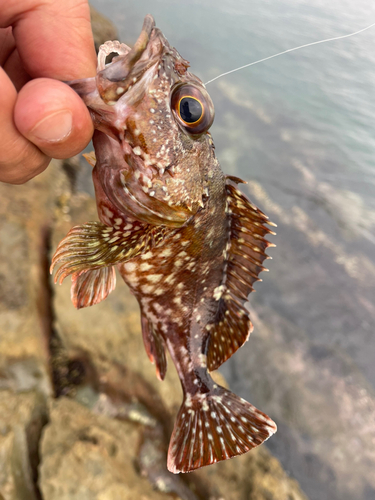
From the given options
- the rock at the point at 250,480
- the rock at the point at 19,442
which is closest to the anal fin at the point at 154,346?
the rock at the point at 19,442

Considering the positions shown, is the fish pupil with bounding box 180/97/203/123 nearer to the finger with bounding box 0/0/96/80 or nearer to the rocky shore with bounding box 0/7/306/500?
the finger with bounding box 0/0/96/80

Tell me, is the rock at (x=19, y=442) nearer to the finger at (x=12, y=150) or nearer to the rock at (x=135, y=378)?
the rock at (x=135, y=378)

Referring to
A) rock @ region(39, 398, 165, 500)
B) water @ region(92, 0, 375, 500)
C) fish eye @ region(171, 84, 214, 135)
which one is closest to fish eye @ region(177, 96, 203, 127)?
fish eye @ region(171, 84, 214, 135)

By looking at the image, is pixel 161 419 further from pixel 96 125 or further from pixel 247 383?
pixel 96 125

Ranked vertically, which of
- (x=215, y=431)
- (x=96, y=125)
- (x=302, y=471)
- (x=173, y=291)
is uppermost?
(x=96, y=125)

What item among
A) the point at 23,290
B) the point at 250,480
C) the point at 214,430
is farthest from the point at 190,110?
the point at 250,480

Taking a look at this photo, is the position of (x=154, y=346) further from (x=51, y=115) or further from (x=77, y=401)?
(x=77, y=401)

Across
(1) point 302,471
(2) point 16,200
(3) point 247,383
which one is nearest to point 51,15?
(2) point 16,200
